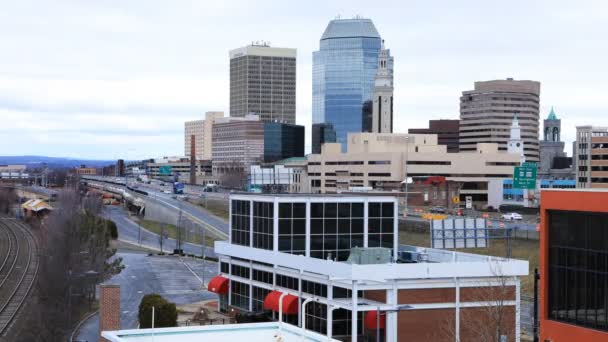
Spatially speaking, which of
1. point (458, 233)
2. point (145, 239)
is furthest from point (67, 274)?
point (145, 239)

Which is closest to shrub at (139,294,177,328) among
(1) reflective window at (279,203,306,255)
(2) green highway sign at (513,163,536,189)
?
(1) reflective window at (279,203,306,255)

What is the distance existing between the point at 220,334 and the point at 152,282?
50116mm

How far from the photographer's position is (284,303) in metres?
53.4

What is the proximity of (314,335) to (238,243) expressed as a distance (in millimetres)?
32433

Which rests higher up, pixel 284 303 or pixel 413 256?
pixel 413 256

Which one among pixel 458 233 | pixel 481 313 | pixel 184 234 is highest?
pixel 458 233

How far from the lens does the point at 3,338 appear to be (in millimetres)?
54375

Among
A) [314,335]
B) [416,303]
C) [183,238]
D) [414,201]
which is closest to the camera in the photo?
[314,335]

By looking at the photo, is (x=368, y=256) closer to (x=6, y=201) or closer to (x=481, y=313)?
(x=481, y=313)

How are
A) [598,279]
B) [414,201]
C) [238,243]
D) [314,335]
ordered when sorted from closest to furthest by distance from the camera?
[314,335] < [598,279] < [238,243] < [414,201]

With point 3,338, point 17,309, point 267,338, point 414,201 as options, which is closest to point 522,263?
point 267,338

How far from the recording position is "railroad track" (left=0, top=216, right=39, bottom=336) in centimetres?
6512

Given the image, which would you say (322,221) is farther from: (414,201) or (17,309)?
(414,201)

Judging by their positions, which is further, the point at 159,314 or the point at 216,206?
the point at 216,206
